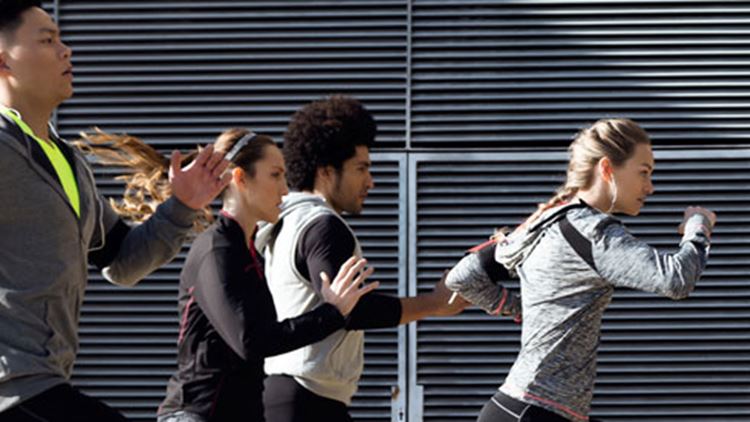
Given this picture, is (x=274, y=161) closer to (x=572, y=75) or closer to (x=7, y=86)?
(x=7, y=86)

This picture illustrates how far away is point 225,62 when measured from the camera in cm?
712

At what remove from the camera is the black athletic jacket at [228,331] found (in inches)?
161

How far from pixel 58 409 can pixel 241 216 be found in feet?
4.21

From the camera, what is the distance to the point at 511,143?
7.02 meters

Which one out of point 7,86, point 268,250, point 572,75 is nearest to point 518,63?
point 572,75

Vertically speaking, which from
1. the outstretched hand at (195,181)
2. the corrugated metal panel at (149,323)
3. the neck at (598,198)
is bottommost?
the corrugated metal panel at (149,323)

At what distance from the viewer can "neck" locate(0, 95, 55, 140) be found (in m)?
3.54

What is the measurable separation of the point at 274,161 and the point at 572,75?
2.73 m

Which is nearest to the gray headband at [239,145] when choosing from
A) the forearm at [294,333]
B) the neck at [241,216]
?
the neck at [241,216]

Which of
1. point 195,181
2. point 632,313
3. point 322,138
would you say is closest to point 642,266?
point 195,181

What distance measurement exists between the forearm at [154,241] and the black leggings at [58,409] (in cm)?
51

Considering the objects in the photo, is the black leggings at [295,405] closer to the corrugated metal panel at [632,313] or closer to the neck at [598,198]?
the neck at [598,198]

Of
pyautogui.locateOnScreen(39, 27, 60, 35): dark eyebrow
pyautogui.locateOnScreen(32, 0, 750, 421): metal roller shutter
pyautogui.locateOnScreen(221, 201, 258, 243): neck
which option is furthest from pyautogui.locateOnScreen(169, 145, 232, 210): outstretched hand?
pyautogui.locateOnScreen(32, 0, 750, 421): metal roller shutter

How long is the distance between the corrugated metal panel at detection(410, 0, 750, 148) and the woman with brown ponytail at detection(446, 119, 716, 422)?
264cm
